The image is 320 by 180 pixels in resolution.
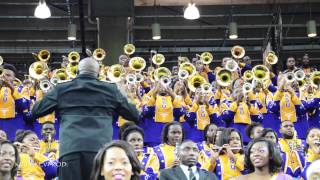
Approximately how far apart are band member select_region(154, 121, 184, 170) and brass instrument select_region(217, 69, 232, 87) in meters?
5.25

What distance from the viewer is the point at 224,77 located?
44.7 ft

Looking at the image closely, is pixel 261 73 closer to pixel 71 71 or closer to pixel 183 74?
pixel 183 74

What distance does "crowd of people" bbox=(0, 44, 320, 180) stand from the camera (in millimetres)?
5281

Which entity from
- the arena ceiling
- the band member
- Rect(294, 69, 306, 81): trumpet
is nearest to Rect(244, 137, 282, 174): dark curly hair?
the band member

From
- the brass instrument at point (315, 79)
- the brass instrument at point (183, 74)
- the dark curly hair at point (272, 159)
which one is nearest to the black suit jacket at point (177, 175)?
the dark curly hair at point (272, 159)

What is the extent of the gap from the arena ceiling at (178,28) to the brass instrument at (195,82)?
410 cm

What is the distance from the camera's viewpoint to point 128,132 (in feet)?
25.7

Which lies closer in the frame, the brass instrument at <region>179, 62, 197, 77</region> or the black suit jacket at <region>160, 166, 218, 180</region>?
the black suit jacket at <region>160, 166, 218, 180</region>

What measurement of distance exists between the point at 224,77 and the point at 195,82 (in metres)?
0.68

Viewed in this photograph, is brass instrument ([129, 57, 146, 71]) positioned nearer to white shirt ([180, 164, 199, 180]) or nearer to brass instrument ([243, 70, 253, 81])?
brass instrument ([243, 70, 253, 81])

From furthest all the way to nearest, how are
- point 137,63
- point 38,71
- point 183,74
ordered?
point 137,63, point 183,74, point 38,71

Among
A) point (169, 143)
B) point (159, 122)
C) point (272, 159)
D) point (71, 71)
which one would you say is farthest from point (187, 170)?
point (71, 71)

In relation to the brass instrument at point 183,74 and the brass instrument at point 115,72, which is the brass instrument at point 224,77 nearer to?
the brass instrument at point 183,74

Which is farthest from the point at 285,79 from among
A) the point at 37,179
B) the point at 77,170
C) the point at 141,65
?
the point at 77,170
